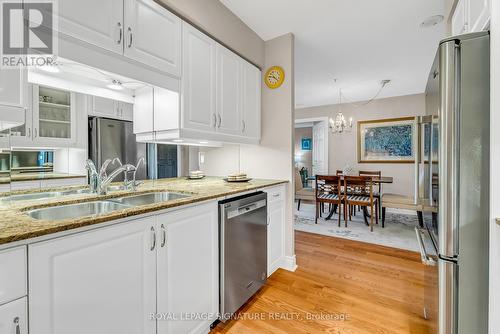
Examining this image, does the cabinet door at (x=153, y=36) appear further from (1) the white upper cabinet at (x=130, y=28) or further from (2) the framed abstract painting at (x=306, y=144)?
(2) the framed abstract painting at (x=306, y=144)

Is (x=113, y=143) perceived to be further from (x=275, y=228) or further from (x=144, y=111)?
(x=275, y=228)

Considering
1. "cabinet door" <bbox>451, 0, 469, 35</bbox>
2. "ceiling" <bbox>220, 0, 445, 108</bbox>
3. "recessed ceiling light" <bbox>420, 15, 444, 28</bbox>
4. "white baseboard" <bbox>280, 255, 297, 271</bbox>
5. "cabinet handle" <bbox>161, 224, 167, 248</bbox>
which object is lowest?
"white baseboard" <bbox>280, 255, 297, 271</bbox>

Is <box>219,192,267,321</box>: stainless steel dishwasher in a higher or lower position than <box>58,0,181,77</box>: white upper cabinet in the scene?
lower

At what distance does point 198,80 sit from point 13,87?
1137 mm

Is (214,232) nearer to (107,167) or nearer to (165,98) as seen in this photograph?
(107,167)

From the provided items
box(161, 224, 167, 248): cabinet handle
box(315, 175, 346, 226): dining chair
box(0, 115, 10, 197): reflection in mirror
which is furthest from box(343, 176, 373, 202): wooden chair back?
box(0, 115, 10, 197): reflection in mirror

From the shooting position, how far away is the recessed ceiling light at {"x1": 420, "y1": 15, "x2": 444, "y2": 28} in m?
2.18

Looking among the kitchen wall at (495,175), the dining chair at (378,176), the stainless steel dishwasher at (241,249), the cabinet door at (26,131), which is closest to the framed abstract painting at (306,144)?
the dining chair at (378,176)

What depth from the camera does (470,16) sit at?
1195 millimetres

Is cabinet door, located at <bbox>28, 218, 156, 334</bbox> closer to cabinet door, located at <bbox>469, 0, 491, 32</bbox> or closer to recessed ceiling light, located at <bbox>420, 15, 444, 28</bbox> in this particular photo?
cabinet door, located at <bbox>469, 0, 491, 32</bbox>

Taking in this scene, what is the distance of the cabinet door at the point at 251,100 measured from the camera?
239cm

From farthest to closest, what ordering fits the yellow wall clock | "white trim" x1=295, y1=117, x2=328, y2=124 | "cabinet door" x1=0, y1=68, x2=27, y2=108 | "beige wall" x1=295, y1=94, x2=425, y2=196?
"white trim" x1=295, y1=117, x2=328, y2=124 → "beige wall" x1=295, y1=94, x2=425, y2=196 → the yellow wall clock → "cabinet door" x1=0, y1=68, x2=27, y2=108

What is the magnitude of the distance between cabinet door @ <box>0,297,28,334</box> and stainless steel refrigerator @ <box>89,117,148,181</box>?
988mm

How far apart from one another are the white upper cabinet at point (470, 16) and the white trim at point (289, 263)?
223 centimetres
